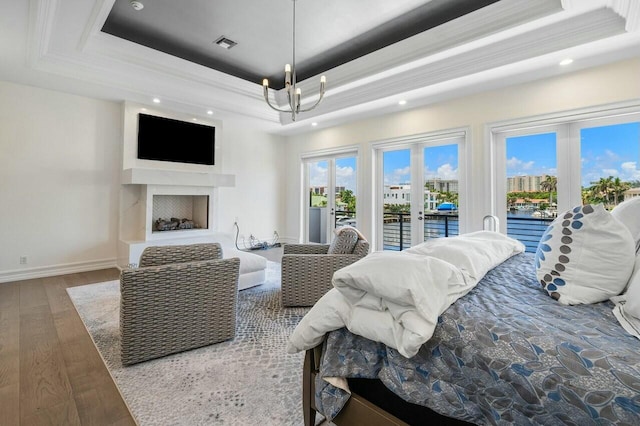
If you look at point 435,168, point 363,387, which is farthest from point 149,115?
point 363,387

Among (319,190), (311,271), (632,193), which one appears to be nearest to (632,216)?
(311,271)

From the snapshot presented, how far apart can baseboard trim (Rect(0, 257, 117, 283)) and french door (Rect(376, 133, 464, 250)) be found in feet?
14.6

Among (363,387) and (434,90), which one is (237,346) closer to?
(363,387)

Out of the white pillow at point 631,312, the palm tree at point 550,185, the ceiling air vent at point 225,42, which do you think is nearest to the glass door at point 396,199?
the palm tree at point 550,185

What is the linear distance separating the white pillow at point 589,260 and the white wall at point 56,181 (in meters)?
5.51

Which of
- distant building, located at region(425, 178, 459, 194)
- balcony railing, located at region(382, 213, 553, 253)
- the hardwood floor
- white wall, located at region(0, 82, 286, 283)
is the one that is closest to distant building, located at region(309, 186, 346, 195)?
balcony railing, located at region(382, 213, 553, 253)

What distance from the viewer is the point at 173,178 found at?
4.87 m

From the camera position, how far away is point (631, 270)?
1.32 meters

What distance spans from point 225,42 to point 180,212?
3007mm

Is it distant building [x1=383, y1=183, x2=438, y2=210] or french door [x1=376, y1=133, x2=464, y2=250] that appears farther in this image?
distant building [x1=383, y1=183, x2=438, y2=210]

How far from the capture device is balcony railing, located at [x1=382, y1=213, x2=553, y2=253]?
3.98 metres

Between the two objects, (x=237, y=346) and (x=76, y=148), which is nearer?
(x=237, y=346)

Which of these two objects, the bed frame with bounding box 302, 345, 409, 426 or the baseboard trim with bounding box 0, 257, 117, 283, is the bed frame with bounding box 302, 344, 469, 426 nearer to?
the bed frame with bounding box 302, 345, 409, 426

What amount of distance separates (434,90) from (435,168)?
47.4 inches
